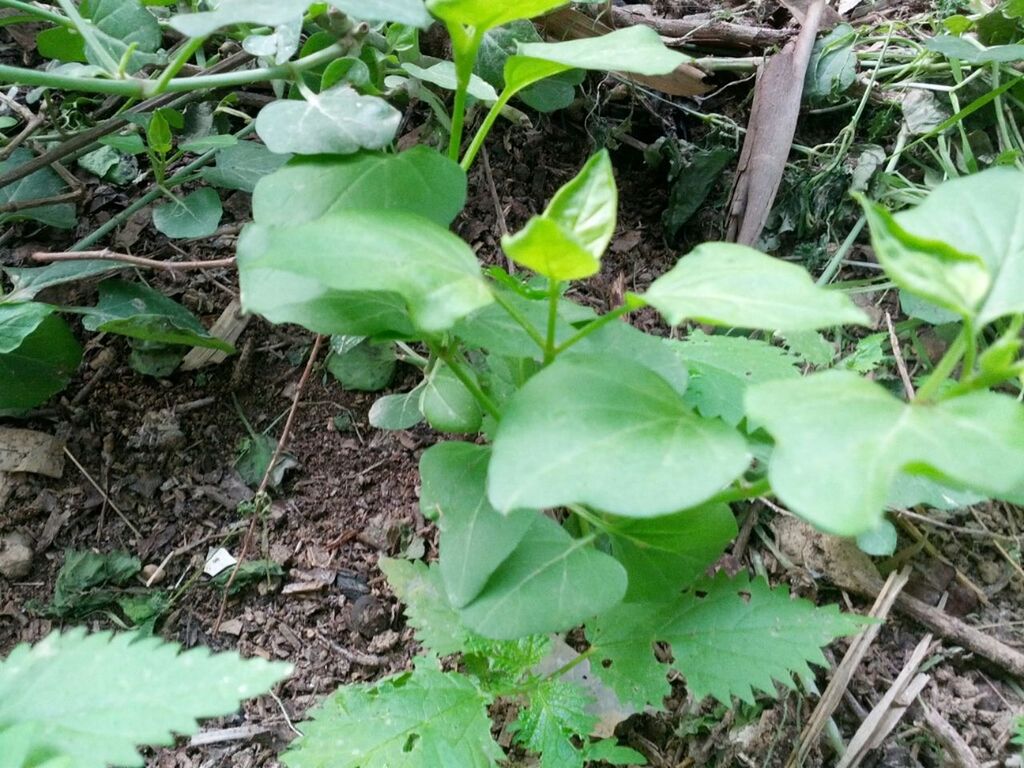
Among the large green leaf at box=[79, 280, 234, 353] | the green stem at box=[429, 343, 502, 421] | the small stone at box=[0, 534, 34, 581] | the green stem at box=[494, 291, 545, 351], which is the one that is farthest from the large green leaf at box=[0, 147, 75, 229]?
the green stem at box=[494, 291, 545, 351]

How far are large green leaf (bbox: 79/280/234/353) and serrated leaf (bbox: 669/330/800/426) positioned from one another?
839 millimetres

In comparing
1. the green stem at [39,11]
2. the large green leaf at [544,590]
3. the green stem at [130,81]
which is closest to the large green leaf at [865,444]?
the large green leaf at [544,590]

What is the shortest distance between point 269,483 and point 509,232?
0.69 metres

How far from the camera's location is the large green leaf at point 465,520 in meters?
0.80

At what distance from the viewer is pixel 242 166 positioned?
1.36m

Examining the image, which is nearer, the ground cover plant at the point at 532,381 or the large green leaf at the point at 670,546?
the ground cover plant at the point at 532,381

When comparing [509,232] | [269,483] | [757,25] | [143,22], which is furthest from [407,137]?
[757,25]

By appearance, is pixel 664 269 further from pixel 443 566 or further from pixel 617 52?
pixel 443 566

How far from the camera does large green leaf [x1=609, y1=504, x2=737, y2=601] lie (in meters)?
0.90

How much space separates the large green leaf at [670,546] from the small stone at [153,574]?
85 cm

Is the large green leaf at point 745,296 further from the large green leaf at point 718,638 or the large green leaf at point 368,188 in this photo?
the large green leaf at point 718,638

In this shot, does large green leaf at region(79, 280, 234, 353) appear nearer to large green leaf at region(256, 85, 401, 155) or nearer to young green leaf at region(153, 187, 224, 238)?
young green leaf at region(153, 187, 224, 238)

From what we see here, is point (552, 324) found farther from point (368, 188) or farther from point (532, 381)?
point (368, 188)

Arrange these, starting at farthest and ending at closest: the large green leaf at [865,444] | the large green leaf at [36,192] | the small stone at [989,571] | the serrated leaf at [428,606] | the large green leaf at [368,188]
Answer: the large green leaf at [36,192] → the small stone at [989,571] → the serrated leaf at [428,606] → the large green leaf at [368,188] → the large green leaf at [865,444]
